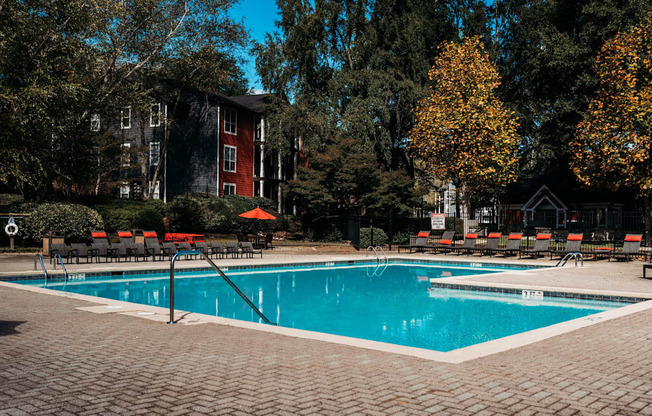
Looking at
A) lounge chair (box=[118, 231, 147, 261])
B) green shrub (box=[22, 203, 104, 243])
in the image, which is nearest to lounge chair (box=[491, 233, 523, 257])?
lounge chair (box=[118, 231, 147, 261])

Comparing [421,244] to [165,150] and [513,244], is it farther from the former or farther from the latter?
[165,150]

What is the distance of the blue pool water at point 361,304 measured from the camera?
987cm

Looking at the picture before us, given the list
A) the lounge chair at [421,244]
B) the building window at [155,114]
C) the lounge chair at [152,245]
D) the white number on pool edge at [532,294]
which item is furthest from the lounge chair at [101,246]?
the lounge chair at [421,244]

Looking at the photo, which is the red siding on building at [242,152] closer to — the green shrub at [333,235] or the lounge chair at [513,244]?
the green shrub at [333,235]

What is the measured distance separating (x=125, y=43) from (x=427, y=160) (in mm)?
18146

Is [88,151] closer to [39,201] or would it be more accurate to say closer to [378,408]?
[39,201]

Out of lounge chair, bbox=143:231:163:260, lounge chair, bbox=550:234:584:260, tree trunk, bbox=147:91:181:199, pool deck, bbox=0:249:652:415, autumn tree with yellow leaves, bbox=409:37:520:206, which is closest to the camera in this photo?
pool deck, bbox=0:249:652:415

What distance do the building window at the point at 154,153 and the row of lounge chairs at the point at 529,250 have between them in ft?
65.8

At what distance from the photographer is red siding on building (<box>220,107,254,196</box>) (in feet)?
127

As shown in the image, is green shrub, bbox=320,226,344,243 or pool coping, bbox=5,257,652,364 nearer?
pool coping, bbox=5,257,652,364

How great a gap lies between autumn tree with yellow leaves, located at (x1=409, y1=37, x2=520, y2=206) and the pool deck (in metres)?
23.7

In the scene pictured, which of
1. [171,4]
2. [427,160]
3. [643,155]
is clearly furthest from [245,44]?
[643,155]

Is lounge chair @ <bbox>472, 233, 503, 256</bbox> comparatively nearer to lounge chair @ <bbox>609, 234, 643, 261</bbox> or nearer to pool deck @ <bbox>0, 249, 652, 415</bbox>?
lounge chair @ <bbox>609, 234, 643, 261</bbox>

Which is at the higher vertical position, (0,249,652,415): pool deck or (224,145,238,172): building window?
(224,145,238,172): building window
